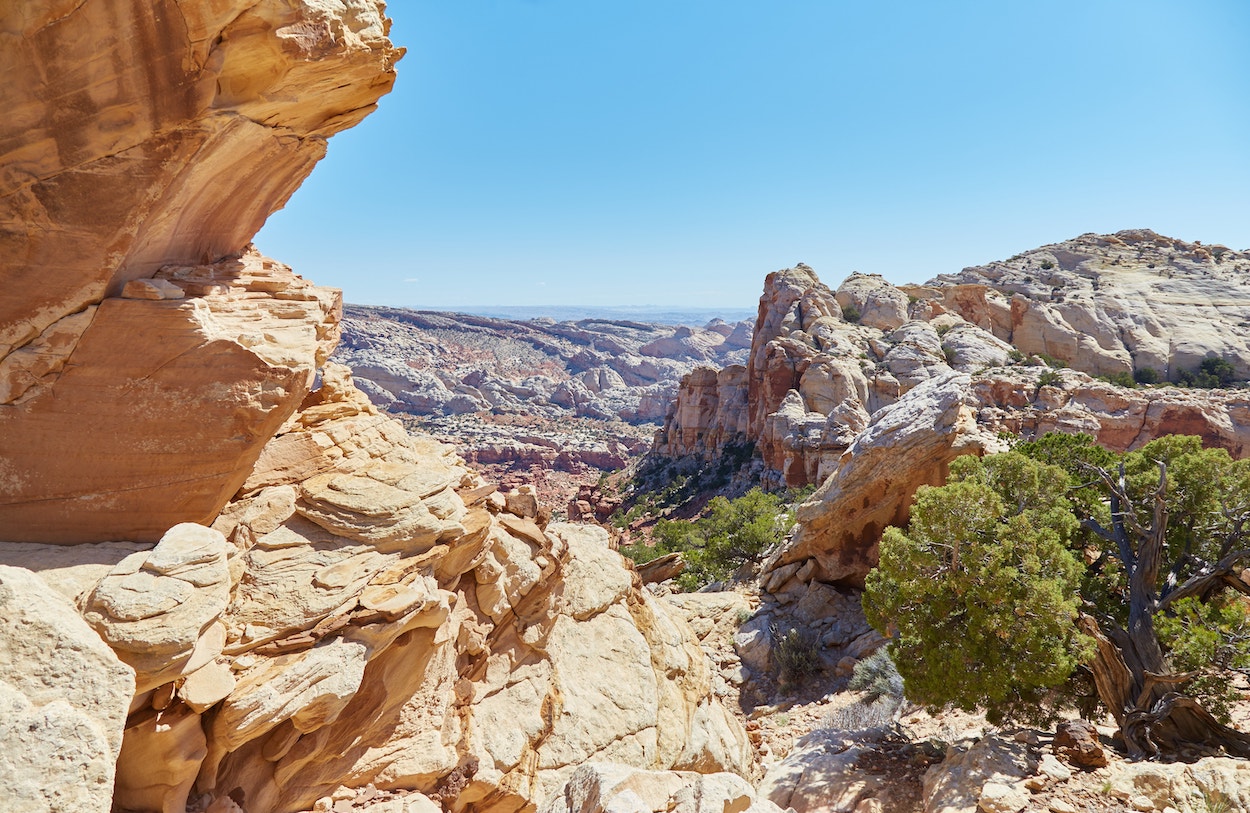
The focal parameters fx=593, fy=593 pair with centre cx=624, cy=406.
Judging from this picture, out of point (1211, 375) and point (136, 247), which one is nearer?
point (136, 247)

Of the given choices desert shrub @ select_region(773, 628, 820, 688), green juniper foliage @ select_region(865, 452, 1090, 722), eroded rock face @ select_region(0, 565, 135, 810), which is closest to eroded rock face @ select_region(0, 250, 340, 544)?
eroded rock face @ select_region(0, 565, 135, 810)

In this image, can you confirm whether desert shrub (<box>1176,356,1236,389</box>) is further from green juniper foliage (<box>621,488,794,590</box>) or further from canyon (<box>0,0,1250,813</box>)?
canyon (<box>0,0,1250,813</box>)

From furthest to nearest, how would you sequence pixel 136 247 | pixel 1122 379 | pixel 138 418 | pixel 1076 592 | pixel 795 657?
pixel 1122 379
pixel 795 657
pixel 1076 592
pixel 136 247
pixel 138 418

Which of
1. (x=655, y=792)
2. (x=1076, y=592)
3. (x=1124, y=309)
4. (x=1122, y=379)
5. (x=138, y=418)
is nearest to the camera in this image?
(x=655, y=792)

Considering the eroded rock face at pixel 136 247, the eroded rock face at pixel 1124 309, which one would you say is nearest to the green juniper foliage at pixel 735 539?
the eroded rock face at pixel 136 247

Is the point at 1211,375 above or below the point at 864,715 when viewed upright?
above

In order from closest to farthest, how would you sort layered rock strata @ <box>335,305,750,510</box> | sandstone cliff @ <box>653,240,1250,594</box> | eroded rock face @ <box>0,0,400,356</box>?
eroded rock face @ <box>0,0,400,356</box> → sandstone cliff @ <box>653,240,1250,594</box> → layered rock strata @ <box>335,305,750,510</box>

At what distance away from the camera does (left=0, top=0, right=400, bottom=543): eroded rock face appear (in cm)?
711

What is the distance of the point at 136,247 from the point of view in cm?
830

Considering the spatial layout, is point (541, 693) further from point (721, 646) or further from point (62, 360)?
point (721, 646)

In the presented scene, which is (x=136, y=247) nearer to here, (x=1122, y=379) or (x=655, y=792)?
(x=655, y=792)

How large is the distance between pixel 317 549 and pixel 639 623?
7.73m

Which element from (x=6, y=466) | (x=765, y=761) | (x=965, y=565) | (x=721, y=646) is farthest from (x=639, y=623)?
(x=6, y=466)

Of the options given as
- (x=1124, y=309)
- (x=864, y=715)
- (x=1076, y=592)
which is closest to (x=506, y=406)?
(x=1124, y=309)
